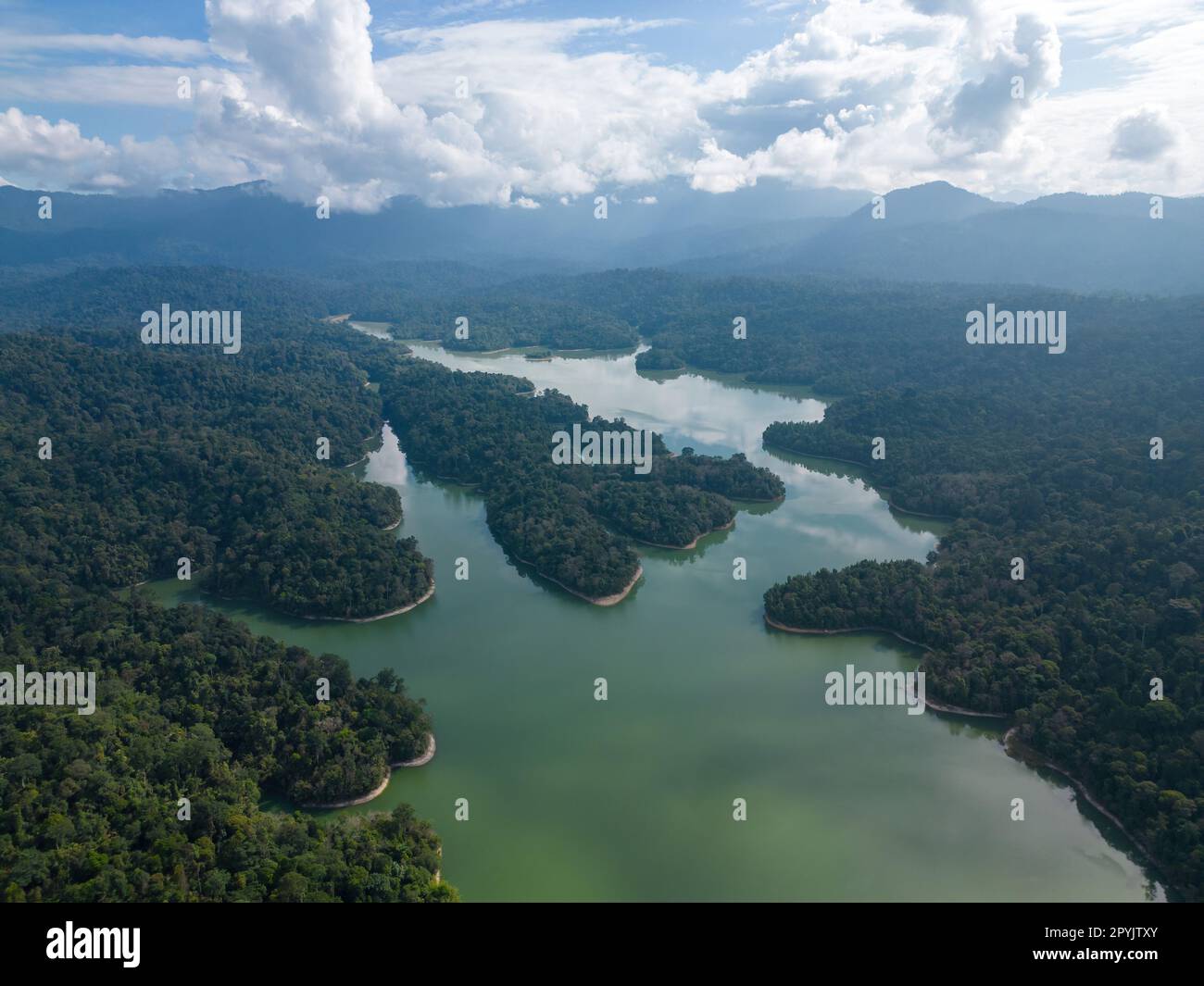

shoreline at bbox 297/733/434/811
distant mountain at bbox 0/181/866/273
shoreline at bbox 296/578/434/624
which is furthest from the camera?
distant mountain at bbox 0/181/866/273

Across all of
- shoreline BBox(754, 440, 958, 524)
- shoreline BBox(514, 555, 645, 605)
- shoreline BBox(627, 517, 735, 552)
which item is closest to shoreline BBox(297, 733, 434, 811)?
shoreline BBox(514, 555, 645, 605)

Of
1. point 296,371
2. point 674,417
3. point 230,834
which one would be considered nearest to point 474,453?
point 674,417

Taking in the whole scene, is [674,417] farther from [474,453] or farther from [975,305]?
[975,305]

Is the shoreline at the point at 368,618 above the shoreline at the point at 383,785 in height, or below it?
above

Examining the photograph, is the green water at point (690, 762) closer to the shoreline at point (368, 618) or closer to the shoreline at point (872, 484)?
the shoreline at point (368, 618)

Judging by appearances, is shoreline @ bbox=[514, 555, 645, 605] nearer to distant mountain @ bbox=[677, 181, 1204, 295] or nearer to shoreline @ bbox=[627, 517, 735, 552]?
shoreline @ bbox=[627, 517, 735, 552]

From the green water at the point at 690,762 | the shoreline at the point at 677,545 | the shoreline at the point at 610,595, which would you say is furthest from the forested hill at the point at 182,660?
the shoreline at the point at 677,545

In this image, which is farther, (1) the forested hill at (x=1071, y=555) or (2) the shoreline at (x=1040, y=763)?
(1) the forested hill at (x=1071, y=555)
